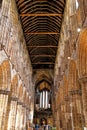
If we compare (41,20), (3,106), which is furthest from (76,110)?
(41,20)

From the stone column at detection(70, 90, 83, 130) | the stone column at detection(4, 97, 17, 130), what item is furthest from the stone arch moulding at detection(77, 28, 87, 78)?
the stone column at detection(4, 97, 17, 130)

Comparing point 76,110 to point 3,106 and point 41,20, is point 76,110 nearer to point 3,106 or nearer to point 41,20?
point 3,106

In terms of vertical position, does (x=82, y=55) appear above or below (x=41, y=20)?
below

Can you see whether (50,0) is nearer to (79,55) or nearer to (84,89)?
(79,55)

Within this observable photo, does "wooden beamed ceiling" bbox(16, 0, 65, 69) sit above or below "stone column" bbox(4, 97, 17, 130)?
above

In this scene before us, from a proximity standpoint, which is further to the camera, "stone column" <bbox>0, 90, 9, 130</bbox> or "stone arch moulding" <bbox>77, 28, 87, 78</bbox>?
"stone column" <bbox>0, 90, 9, 130</bbox>

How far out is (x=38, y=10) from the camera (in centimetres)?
1816

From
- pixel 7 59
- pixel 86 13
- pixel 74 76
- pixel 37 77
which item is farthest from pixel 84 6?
pixel 37 77

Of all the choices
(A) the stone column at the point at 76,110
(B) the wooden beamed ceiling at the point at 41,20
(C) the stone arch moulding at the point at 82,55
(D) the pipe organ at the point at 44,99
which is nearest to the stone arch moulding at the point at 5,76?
(A) the stone column at the point at 76,110

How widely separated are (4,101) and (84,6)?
9.12 metres

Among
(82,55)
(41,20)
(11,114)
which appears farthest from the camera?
(41,20)

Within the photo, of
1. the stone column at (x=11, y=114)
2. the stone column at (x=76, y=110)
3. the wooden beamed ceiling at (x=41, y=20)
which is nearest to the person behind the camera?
the stone column at (x=76, y=110)

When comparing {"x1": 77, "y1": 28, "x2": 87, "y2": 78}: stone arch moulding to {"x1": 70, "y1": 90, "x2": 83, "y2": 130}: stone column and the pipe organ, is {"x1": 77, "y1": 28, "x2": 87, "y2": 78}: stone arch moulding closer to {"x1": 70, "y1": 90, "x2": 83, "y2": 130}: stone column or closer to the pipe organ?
{"x1": 70, "y1": 90, "x2": 83, "y2": 130}: stone column

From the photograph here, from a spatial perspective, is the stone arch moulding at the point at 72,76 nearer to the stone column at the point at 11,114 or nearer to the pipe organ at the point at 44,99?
the stone column at the point at 11,114
